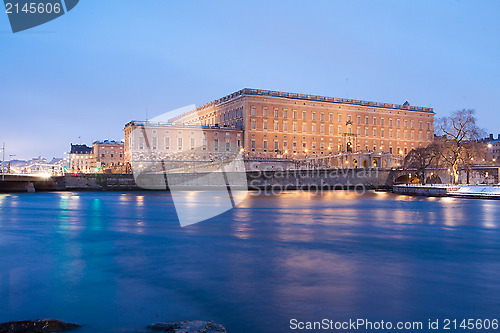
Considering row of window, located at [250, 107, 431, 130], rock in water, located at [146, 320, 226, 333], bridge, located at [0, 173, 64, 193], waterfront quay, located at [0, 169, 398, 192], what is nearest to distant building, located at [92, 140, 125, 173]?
row of window, located at [250, 107, 431, 130]

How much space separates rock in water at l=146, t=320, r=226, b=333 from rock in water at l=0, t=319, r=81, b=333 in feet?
4.87

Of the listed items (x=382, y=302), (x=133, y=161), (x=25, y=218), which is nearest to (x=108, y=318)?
(x=382, y=302)

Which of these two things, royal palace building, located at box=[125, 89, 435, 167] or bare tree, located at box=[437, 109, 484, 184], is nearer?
bare tree, located at box=[437, 109, 484, 184]

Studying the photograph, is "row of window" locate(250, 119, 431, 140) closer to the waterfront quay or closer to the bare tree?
the waterfront quay

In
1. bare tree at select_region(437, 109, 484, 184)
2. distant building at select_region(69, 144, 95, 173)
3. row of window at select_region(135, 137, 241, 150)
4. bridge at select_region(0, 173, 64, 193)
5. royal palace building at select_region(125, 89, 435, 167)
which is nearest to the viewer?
bare tree at select_region(437, 109, 484, 184)

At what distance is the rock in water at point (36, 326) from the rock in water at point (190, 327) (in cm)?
148

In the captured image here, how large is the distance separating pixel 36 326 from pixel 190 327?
257 centimetres

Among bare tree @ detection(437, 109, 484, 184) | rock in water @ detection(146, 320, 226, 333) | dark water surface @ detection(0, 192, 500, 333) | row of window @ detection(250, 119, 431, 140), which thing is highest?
row of window @ detection(250, 119, 431, 140)

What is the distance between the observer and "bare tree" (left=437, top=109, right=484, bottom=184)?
5472 cm

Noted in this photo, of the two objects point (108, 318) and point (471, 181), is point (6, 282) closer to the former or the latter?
point (108, 318)

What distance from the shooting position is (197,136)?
353ft

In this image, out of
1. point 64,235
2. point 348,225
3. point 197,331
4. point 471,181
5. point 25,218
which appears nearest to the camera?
point 197,331

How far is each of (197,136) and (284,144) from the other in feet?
70.8

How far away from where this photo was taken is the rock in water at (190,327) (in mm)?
7043
